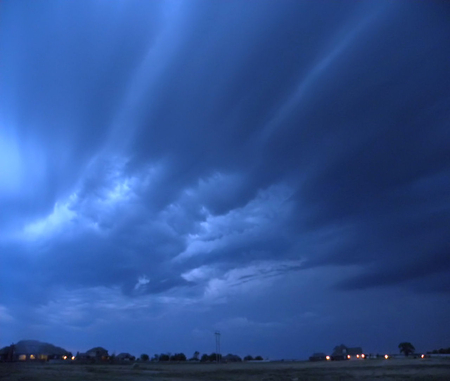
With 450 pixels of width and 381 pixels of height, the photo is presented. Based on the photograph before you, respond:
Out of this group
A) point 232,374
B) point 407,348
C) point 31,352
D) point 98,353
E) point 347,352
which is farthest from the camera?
point 407,348

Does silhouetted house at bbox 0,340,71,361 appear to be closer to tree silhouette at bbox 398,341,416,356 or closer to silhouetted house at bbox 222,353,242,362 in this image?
silhouetted house at bbox 222,353,242,362

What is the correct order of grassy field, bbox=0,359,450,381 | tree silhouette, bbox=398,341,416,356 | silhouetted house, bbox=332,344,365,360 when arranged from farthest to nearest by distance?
tree silhouette, bbox=398,341,416,356, silhouetted house, bbox=332,344,365,360, grassy field, bbox=0,359,450,381

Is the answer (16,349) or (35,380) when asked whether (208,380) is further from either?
(16,349)

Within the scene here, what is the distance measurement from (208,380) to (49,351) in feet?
420

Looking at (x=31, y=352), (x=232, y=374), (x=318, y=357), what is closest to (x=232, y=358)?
(x=318, y=357)

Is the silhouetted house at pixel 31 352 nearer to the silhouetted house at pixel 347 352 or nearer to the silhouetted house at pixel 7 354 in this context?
the silhouetted house at pixel 7 354

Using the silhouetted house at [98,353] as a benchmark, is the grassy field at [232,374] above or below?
below

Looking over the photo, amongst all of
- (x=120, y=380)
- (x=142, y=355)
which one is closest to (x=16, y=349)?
(x=142, y=355)

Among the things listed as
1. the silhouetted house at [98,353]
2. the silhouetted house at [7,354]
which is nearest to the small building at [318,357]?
the silhouetted house at [98,353]

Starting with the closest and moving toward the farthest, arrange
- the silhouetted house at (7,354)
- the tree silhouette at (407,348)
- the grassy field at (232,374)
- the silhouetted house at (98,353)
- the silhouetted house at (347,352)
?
the grassy field at (232,374)
the silhouetted house at (7,354)
the silhouetted house at (98,353)
the silhouetted house at (347,352)
the tree silhouette at (407,348)

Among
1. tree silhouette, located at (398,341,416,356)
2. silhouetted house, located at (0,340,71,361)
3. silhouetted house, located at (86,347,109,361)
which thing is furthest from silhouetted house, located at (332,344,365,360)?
silhouetted house, located at (0,340,71,361)

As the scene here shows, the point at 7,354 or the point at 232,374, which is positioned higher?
the point at 7,354

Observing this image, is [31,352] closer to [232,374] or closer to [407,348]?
[232,374]

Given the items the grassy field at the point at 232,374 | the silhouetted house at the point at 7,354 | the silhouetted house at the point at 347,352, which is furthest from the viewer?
the silhouetted house at the point at 347,352
